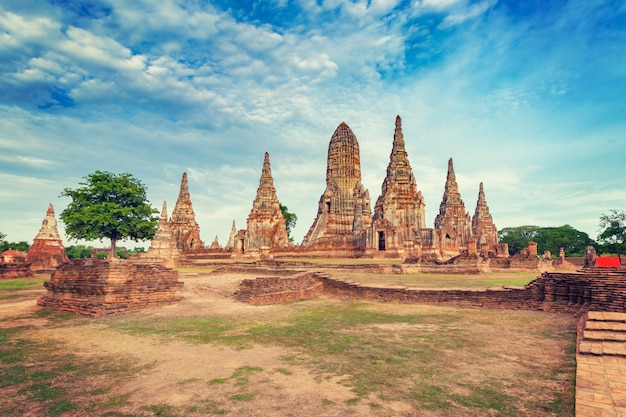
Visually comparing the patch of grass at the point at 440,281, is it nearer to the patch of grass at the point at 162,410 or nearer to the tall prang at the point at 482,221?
the patch of grass at the point at 162,410

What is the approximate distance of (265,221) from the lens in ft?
123

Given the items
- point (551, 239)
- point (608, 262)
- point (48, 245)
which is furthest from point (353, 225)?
point (551, 239)

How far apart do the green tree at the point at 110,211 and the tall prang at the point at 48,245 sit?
2492 millimetres

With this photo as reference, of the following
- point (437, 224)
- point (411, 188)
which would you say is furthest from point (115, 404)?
point (437, 224)

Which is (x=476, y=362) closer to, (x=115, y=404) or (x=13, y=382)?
(x=115, y=404)

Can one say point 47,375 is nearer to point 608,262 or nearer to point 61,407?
point 61,407

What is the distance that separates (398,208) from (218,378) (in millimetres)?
30665

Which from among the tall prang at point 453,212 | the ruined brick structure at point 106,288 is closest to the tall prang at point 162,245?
the ruined brick structure at point 106,288

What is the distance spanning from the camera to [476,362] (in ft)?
15.9

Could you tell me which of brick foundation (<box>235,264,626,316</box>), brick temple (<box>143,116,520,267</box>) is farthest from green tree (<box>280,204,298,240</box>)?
brick foundation (<box>235,264,626,316</box>)

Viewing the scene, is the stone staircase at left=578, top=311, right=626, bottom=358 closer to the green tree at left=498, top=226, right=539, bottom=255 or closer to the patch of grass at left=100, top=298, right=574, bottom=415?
the patch of grass at left=100, top=298, right=574, bottom=415

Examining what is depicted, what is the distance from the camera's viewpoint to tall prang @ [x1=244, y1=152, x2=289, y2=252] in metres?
37.1

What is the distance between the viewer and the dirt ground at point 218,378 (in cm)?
353

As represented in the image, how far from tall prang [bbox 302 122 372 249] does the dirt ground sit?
1257 inches
